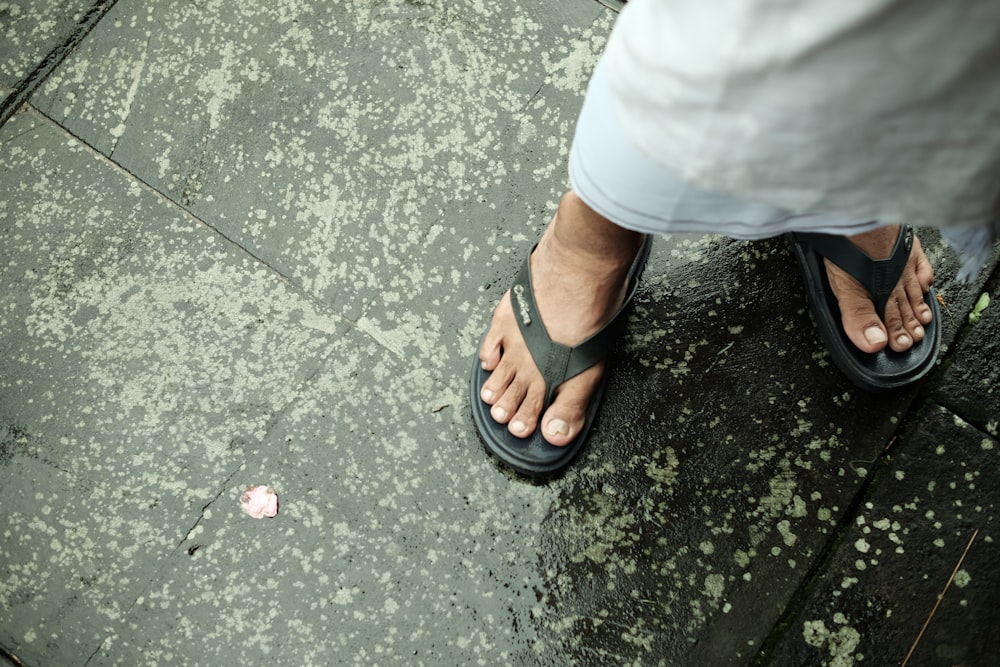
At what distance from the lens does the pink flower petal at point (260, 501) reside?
139 cm

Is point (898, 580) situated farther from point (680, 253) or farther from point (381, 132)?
point (381, 132)

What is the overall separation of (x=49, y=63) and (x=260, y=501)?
3.69 ft

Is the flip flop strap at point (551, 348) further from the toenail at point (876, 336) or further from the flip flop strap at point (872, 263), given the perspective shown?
the toenail at point (876, 336)

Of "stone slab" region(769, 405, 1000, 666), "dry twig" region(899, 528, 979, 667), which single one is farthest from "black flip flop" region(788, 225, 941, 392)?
"dry twig" region(899, 528, 979, 667)

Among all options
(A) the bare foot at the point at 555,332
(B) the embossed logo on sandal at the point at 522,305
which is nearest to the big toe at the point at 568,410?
(A) the bare foot at the point at 555,332

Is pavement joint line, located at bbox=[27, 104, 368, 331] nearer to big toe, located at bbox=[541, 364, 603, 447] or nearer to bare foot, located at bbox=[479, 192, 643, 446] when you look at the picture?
bare foot, located at bbox=[479, 192, 643, 446]

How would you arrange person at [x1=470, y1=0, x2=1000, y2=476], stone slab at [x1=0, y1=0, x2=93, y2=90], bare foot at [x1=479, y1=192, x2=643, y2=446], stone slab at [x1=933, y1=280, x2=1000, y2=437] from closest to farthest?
person at [x1=470, y1=0, x2=1000, y2=476] < bare foot at [x1=479, y1=192, x2=643, y2=446] < stone slab at [x1=933, y1=280, x2=1000, y2=437] < stone slab at [x1=0, y1=0, x2=93, y2=90]

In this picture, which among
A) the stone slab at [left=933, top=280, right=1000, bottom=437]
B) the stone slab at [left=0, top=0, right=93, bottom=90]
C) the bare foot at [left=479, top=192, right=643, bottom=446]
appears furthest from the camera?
the stone slab at [left=0, top=0, right=93, bottom=90]

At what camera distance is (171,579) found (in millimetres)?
1354

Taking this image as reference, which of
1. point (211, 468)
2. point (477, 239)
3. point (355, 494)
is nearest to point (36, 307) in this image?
point (211, 468)

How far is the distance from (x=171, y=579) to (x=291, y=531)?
0.76 feet

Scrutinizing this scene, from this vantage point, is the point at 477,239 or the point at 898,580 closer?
Answer: the point at 898,580

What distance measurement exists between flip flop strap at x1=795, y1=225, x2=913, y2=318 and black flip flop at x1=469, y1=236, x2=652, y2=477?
1.17ft

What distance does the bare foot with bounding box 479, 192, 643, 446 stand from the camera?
131cm
